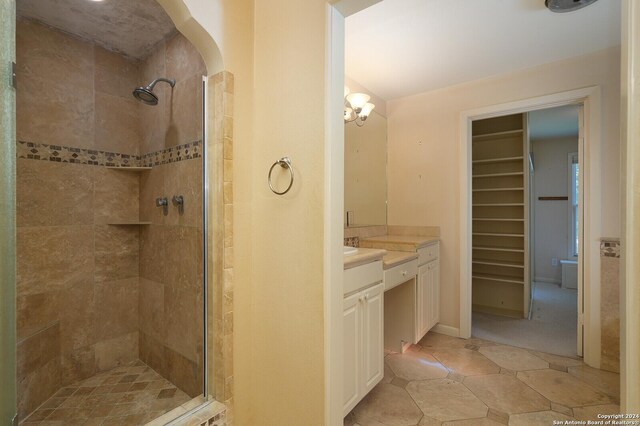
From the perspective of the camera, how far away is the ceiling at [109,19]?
179 centimetres

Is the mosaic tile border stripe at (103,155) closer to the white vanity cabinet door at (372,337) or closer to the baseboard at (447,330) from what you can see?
the white vanity cabinet door at (372,337)

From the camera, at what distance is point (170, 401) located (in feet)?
5.79

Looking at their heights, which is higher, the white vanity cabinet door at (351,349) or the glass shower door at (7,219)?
the glass shower door at (7,219)

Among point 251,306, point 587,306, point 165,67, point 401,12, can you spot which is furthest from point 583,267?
point 165,67

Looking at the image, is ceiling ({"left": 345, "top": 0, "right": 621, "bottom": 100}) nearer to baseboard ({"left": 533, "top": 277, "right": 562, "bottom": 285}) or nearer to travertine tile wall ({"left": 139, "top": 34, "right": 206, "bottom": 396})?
travertine tile wall ({"left": 139, "top": 34, "right": 206, "bottom": 396})

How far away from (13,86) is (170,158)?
1298 mm

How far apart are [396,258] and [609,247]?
167 cm

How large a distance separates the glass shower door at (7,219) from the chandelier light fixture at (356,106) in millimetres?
2108

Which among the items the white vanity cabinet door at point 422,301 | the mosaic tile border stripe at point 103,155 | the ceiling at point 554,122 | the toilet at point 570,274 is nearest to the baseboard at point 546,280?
the toilet at point 570,274

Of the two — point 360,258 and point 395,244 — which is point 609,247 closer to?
point 395,244

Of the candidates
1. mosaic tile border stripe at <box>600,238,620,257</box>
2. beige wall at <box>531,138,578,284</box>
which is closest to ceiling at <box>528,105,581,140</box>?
beige wall at <box>531,138,578,284</box>

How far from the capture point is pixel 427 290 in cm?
265

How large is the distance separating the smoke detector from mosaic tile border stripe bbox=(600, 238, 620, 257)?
5.45ft

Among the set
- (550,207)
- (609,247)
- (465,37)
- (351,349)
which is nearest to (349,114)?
(465,37)
